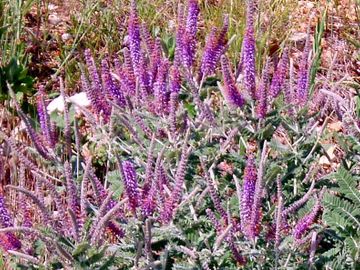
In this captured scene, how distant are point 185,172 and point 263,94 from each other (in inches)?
11.5

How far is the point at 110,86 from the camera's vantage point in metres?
1.77

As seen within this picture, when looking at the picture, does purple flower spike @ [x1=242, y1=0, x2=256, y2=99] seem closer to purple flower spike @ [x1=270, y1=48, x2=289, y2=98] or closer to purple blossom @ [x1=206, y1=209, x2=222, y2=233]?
purple flower spike @ [x1=270, y1=48, x2=289, y2=98]

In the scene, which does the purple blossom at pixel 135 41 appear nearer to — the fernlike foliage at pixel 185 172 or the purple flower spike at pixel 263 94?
the fernlike foliage at pixel 185 172

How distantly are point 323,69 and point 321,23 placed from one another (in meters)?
0.32

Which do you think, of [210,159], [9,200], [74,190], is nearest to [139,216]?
[74,190]

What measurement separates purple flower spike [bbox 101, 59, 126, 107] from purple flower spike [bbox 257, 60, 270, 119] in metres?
0.36

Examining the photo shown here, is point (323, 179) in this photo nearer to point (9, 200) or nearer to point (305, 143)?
point (305, 143)

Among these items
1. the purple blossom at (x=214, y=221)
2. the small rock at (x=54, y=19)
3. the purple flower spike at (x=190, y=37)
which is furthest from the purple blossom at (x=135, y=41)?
the small rock at (x=54, y=19)

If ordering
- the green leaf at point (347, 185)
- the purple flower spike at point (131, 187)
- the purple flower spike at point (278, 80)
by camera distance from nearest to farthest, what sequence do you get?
1. the purple flower spike at point (131, 187)
2. the green leaf at point (347, 185)
3. the purple flower spike at point (278, 80)

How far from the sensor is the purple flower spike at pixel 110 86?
5.75 ft

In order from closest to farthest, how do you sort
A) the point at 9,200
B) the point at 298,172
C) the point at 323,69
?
the point at 298,172 < the point at 9,200 < the point at 323,69

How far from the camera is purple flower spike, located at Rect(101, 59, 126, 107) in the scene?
69.0 inches

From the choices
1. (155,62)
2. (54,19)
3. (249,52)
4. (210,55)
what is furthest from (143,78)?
(54,19)

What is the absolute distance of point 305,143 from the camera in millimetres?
1729
